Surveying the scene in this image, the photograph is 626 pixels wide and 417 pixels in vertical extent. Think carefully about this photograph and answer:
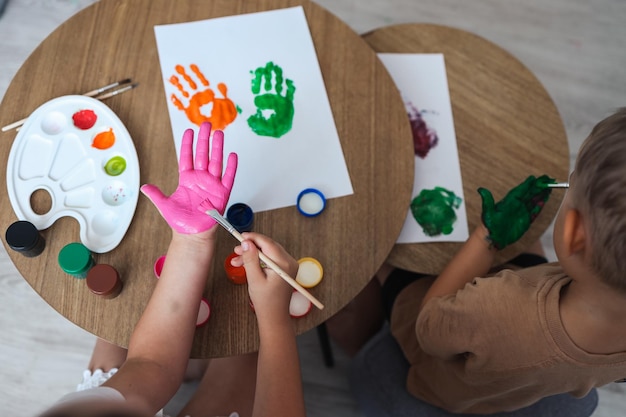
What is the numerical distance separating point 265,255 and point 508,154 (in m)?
0.65

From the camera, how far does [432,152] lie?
1.11m

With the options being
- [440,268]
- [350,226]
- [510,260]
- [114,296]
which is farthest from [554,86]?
[114,296]

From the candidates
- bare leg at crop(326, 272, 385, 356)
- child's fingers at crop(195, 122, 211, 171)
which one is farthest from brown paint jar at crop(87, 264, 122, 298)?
bare leg at crop(326, 272, 385, 356)

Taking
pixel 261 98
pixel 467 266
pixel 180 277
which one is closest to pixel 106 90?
pixel 261 98

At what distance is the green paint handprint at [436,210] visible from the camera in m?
1.04

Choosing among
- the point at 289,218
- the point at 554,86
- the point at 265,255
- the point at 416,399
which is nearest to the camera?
the point at 265,255

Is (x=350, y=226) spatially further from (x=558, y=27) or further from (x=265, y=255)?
(x=558, y=27)

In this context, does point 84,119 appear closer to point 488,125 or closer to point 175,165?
point 175,165

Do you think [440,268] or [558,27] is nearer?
[440,268]

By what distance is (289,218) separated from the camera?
0.90 metres

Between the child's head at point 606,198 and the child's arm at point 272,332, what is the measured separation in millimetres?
432

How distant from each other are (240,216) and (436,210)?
0.44 meters

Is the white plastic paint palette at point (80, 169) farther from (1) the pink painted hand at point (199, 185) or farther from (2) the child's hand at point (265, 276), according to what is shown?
(2) the child's hand at point (265, 276)

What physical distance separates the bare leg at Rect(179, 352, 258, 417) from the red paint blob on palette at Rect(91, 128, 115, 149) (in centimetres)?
52
